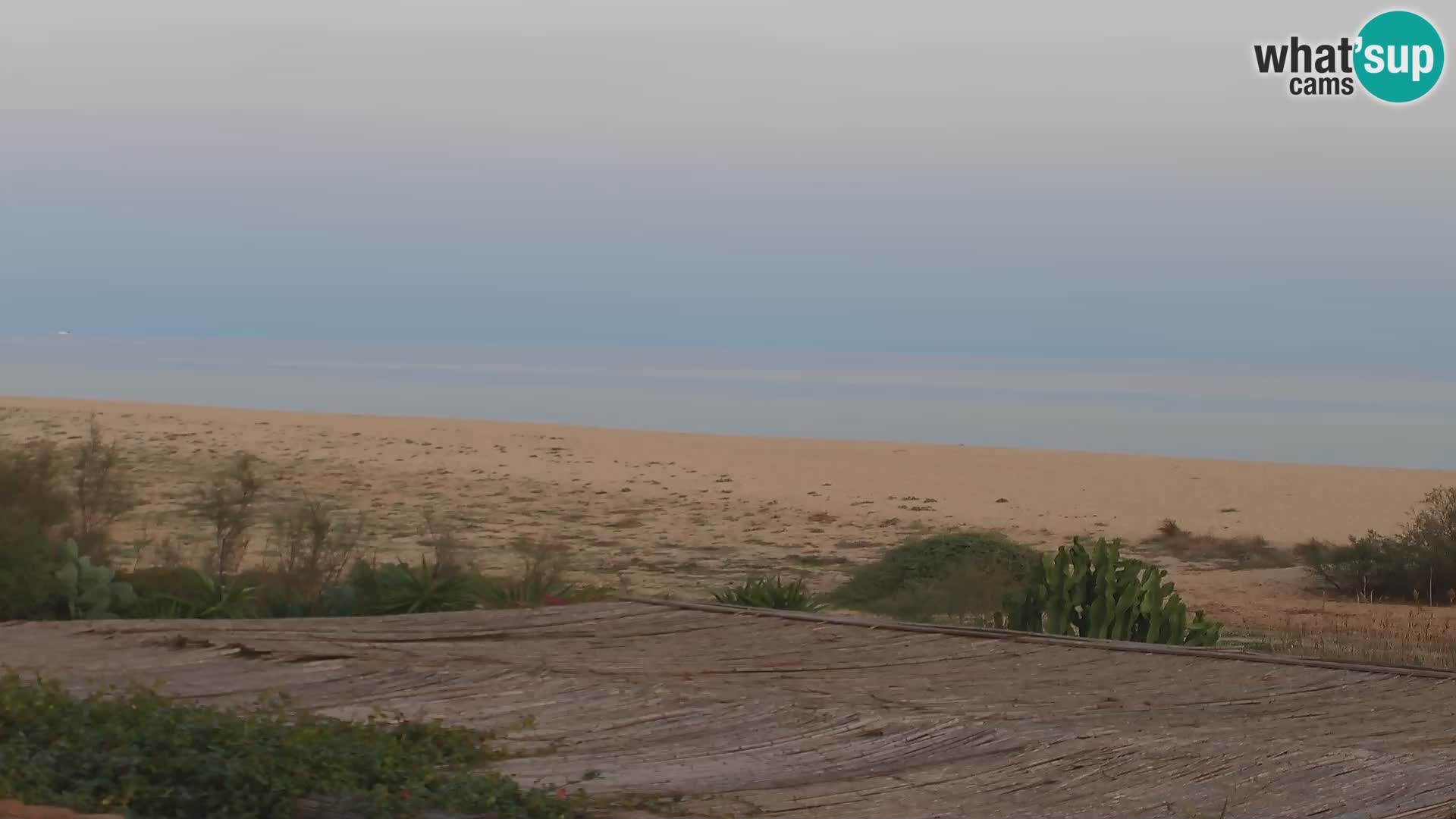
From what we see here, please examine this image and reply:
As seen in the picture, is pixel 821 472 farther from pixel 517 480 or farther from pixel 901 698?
pixel 901 698

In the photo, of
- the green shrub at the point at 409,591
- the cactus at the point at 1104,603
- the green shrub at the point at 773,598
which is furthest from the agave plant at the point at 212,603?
the cactus at the point at 1104,603

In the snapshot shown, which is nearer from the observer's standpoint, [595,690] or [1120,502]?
[595,690]

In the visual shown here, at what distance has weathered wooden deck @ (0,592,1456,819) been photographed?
5.36 meters

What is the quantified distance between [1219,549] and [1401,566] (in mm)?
3991

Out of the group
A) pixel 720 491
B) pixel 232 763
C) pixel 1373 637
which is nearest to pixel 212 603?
pixel 232 763

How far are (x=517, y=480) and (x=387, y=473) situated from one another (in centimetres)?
228

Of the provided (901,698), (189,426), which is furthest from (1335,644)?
(189,426)

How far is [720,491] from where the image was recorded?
27.4 m

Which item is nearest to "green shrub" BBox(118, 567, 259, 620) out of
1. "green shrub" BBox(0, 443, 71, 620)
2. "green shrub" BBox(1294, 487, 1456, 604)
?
"green shrub" BBox(0, 443, 71, 620)

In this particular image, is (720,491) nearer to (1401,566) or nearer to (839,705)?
(1401,566)

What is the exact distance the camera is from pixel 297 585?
11867 mm

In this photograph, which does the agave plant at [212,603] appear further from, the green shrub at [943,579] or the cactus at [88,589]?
the green shrub at [943,579]

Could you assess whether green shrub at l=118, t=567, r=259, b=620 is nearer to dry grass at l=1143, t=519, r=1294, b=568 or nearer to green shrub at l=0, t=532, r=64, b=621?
green shrub at l=0, t=532, r=64, b=621

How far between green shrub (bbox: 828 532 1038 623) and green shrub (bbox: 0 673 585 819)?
7731mm
